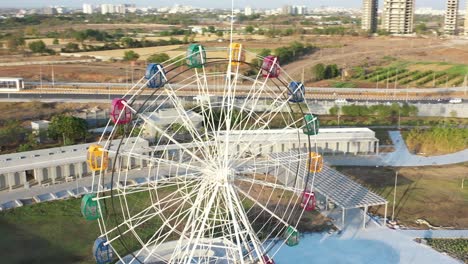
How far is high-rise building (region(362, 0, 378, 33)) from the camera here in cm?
17671

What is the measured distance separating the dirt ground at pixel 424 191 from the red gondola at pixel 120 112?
17.5m

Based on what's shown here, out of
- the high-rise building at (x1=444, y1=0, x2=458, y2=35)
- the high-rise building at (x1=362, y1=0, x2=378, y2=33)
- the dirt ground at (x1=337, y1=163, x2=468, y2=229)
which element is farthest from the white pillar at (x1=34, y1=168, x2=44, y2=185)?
the high-rise building at (x1=362, y1=0, x2=378, y2=33)

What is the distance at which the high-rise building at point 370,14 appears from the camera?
17671cm

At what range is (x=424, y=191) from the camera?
34219 millimetres

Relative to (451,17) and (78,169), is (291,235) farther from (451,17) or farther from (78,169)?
(451,17)

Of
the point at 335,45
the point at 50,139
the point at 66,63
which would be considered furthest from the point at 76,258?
the point at 335,45

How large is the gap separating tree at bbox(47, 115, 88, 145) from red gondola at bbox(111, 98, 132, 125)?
2433 cm

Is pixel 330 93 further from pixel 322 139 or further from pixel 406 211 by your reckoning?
pixel 406 211

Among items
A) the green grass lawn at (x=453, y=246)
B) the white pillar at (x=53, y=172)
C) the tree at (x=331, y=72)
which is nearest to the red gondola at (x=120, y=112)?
the green grass lawn at (x=453, y=246)

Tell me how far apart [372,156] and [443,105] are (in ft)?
64.7

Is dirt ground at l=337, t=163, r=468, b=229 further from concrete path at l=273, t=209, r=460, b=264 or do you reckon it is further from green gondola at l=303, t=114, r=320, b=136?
green gondola at l=303, t=114, r=320, b=136

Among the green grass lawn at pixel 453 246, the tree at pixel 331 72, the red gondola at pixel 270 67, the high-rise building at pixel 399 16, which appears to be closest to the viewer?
the red gondola at pixel 270 67

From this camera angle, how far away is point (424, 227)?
94.5 ft

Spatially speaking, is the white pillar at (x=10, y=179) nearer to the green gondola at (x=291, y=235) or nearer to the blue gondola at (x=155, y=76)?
the blue gondola at (x=155, y=76)
